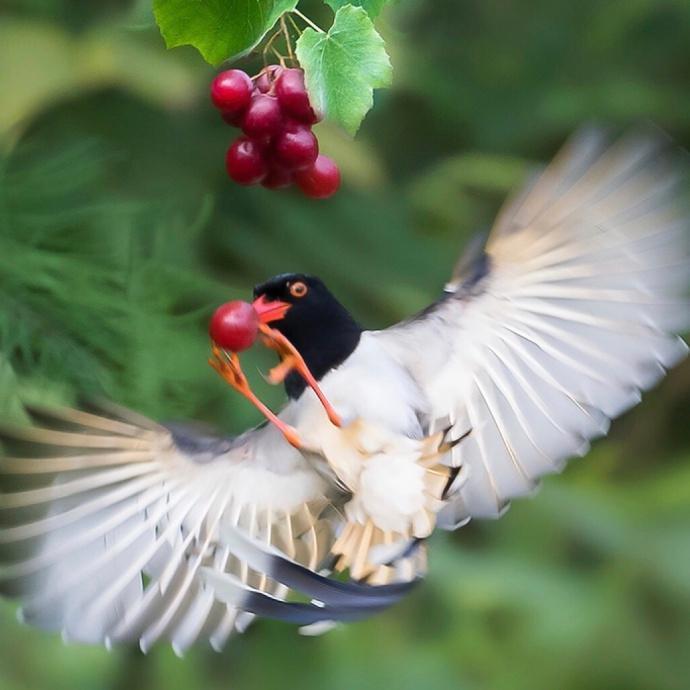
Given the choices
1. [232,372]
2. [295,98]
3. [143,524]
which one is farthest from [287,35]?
[143,524]

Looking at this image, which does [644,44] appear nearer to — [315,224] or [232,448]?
[315,224]

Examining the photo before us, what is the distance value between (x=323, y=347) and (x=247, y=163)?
14cm

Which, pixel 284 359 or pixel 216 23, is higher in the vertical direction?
pixel 216 23

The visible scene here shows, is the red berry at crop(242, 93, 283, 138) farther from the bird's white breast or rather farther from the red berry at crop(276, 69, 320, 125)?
the bird's white breast

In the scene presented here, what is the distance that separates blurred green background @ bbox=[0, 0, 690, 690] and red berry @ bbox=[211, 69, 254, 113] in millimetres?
676

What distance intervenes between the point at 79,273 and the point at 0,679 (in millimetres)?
438

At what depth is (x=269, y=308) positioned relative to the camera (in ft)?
1.93

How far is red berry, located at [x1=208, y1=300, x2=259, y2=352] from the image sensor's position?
514mm

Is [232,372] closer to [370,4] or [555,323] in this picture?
[370,4]

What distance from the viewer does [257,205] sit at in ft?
5.17

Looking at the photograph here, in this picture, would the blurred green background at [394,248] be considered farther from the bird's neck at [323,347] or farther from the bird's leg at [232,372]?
the bird's leg at [232,372]

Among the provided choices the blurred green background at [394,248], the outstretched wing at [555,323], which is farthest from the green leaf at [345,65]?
the blurred green background at [394,248]

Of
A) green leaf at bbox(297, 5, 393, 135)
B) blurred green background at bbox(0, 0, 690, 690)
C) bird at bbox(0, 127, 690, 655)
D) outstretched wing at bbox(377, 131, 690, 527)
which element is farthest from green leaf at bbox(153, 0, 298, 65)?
blurred green background at bbox(0, 0, 690, 690)

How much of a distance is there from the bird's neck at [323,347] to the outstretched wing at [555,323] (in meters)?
0.03
